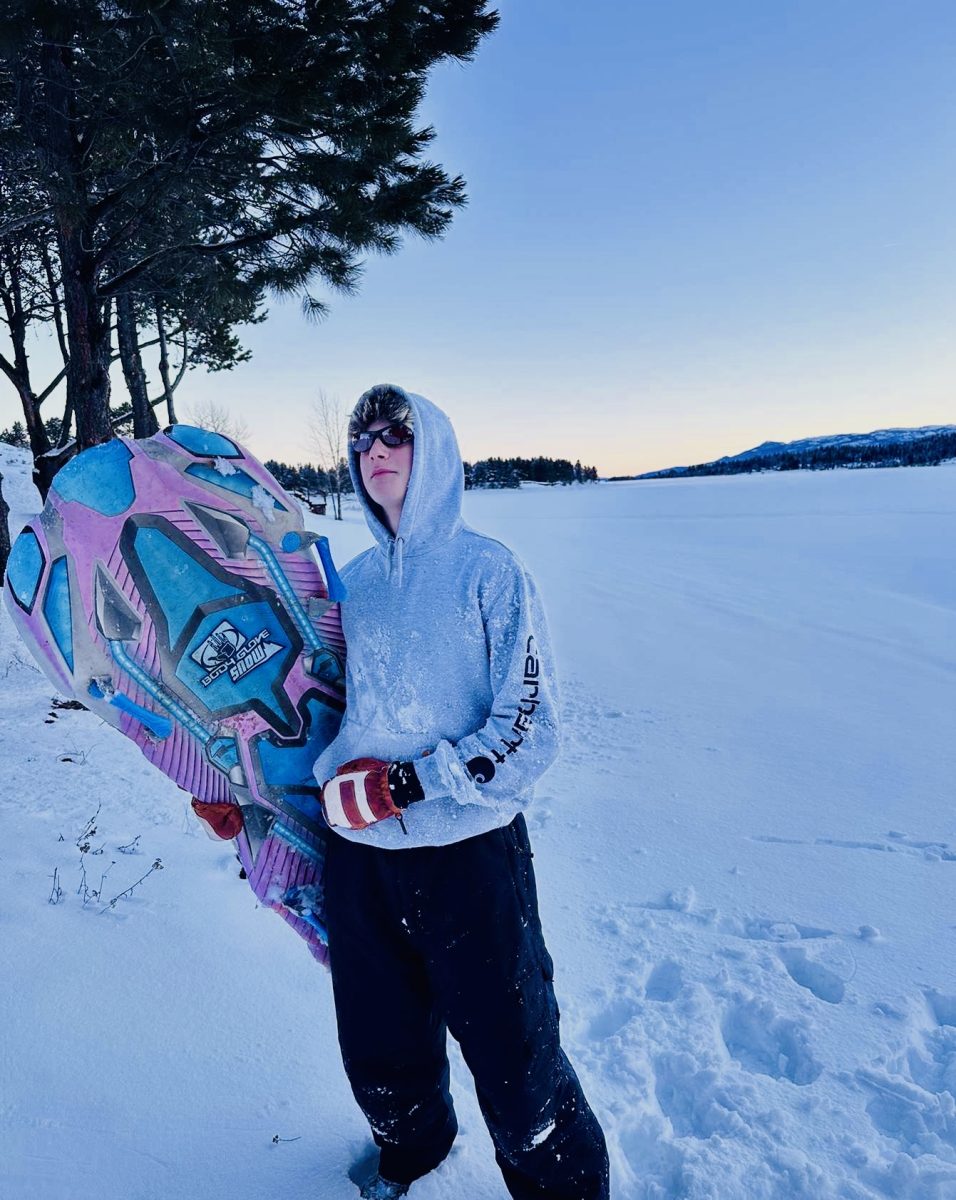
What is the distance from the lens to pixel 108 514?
1.55 meters

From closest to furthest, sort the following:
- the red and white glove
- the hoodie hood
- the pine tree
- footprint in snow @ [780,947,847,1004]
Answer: the red and white glove → the hoodie hood → footprint in snow @ [780,947,847,1004] → the pine tree

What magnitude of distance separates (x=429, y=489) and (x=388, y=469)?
10 cm

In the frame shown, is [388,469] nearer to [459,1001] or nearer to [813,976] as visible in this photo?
[459,1001]

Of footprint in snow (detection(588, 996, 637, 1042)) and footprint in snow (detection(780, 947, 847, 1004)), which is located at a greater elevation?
footprint in snow (detection(588, 996, 637, 1042))

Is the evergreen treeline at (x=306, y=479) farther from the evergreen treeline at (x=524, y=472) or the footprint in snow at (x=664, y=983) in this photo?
the footprint in snow at (x=664, y=983)

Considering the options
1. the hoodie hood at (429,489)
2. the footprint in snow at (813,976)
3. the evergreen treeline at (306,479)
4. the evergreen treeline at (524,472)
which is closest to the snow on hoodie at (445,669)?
the hoodie hood at (429,489)

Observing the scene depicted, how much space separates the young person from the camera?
1310 millimetres

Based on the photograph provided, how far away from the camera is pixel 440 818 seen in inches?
51.6

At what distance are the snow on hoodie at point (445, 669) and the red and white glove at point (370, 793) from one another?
4 centimetres

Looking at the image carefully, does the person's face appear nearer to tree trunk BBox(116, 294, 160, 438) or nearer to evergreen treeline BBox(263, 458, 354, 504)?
tree trunk BBox(116, 294, 160, 438)

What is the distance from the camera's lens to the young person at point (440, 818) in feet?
4.30

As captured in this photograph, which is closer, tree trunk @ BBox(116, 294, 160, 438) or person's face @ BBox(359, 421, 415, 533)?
person's face @ BBox(359, 421, 415, 533)

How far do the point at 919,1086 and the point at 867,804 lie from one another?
1968mm

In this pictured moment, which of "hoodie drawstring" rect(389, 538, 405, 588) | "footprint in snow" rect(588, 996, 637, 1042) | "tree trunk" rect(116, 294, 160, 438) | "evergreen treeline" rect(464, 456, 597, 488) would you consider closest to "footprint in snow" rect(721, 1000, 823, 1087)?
"footprint in snow" rect(588, 996, 637, 1042)
